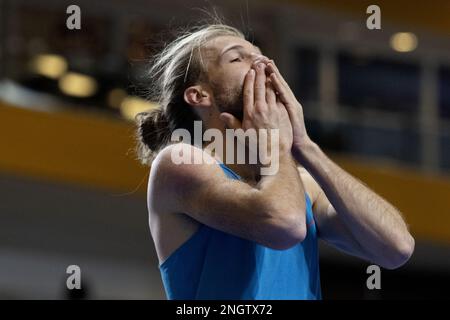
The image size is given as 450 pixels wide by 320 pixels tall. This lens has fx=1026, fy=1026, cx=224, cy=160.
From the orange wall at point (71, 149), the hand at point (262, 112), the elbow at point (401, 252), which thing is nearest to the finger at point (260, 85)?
the hand at point (262, 112)

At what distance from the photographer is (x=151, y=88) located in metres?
3.74

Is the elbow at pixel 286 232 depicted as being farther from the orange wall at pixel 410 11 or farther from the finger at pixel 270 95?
the orange wall at pixel 410 11

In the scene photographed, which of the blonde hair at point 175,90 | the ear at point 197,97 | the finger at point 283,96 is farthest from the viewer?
the blonde hair at point 175,90

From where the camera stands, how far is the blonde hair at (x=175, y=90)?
3438 mm

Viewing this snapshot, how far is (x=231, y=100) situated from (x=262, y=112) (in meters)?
0.20

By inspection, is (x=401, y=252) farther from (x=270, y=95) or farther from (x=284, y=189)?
(x=270, y=95)

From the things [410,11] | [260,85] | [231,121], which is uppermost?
[410,11]

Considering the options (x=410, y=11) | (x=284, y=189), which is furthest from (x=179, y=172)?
(x=410, y=11)

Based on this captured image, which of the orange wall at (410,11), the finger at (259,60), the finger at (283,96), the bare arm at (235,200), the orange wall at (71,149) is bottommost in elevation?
the bare arm at (235,200)

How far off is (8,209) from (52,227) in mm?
933

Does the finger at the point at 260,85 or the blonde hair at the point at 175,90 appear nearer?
the finger at the point at 260,85

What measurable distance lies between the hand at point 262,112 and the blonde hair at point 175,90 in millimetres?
238

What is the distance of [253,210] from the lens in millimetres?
2896
